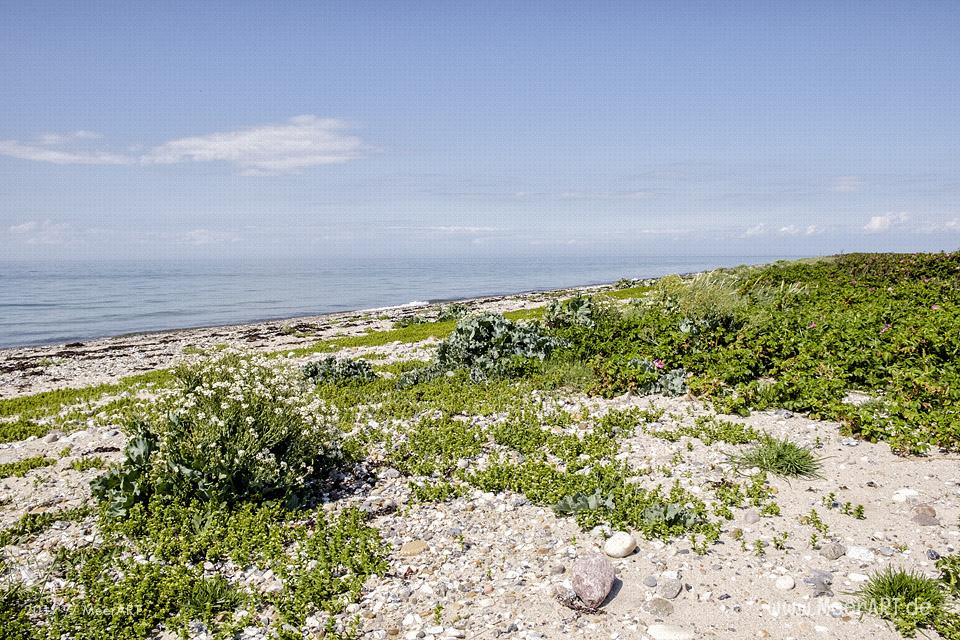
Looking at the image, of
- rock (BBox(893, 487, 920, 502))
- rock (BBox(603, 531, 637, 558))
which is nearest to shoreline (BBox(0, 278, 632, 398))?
rock (BBox(603, 531, 637, 558))

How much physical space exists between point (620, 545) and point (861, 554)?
8.28 feet

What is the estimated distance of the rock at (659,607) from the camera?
5230mm

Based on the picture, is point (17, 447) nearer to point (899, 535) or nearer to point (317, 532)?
point (317, 532)

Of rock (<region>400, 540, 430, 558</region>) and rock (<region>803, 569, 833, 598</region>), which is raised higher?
rock (<region>803, 569, 833, 598</region>)

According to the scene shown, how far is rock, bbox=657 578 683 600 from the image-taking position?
18.0 ft

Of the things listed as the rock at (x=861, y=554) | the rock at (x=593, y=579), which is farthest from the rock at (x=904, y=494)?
the rock at (x=593, y=579)

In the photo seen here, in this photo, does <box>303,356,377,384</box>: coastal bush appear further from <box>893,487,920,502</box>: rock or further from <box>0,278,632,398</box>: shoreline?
<box>893,487,920,502</box>: rock

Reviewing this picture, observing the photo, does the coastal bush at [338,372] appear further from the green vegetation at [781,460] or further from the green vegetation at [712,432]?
the green vegetation at [781,460]

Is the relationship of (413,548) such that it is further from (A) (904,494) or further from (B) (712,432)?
(A) (904,494)

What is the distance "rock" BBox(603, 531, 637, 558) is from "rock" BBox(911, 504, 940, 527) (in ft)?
11.0

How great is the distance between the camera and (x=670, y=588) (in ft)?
18.2


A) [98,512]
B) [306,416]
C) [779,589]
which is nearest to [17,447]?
[98,512]

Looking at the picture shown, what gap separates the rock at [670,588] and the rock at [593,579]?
483mm

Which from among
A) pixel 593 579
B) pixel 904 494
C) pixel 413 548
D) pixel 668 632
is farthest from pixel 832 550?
pixel 413 548
